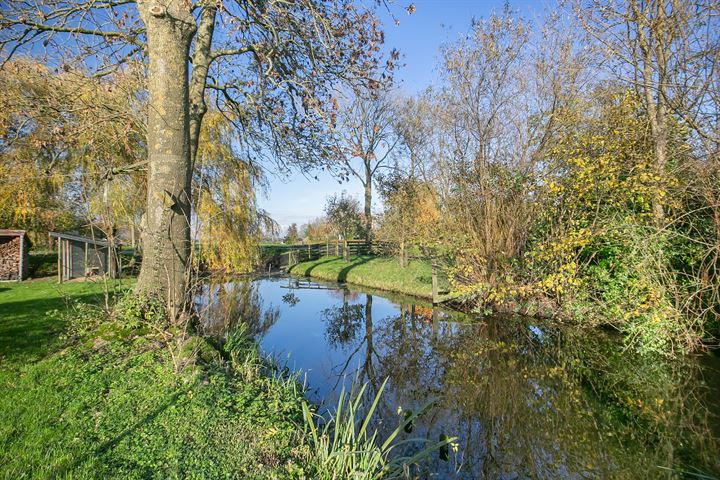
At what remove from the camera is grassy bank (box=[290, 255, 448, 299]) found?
15.2 metres

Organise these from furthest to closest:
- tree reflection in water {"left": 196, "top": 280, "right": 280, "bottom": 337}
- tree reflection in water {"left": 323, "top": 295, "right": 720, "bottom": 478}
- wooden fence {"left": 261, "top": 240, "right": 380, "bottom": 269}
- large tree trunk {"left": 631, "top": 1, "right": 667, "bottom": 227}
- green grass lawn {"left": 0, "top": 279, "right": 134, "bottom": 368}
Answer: wooden fence {"left": 261, "top": 240, "right": 380, "bottom": 269} < tree reflection in water {"left": 196, "top": 280, "right": 280, "bottom": 337} < large tree trunk {"left": 631, "top": 1, "right": 667, "bottom": 227} < green grass lawn {"left": 0, "top": 279, "right": 134, "bottom": 368} < tree reflection in water {"left": 323, "top": 295, "right": 720, "bottom": 478}

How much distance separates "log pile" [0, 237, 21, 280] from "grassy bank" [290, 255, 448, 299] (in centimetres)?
1259

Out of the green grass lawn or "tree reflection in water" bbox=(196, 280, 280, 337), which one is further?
"tree reflection in water" bbox=(196, 280, 280, 337)

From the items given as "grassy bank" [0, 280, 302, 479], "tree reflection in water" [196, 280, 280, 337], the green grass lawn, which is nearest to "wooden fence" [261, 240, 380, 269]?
"tree reflection in water" [196, 280, 280, 337]

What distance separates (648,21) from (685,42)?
96cm

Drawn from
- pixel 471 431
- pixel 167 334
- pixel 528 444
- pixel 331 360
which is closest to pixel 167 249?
pixel 167 334

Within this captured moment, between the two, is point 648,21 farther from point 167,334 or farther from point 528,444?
point 167,334

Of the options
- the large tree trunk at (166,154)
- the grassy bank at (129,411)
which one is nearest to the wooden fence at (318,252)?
the large tree trunk at (166,154)

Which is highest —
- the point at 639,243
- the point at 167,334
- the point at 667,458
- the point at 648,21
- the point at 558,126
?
the point at 648,21

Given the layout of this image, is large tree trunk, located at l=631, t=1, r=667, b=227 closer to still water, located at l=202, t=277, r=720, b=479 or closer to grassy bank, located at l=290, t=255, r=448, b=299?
still water, located at l=202, t=277, r=720, b=479

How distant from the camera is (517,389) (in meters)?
6.20

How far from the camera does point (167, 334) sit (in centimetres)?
505

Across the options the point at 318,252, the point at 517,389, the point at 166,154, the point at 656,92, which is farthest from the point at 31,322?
the point at 318,252

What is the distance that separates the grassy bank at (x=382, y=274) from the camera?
600 inches
